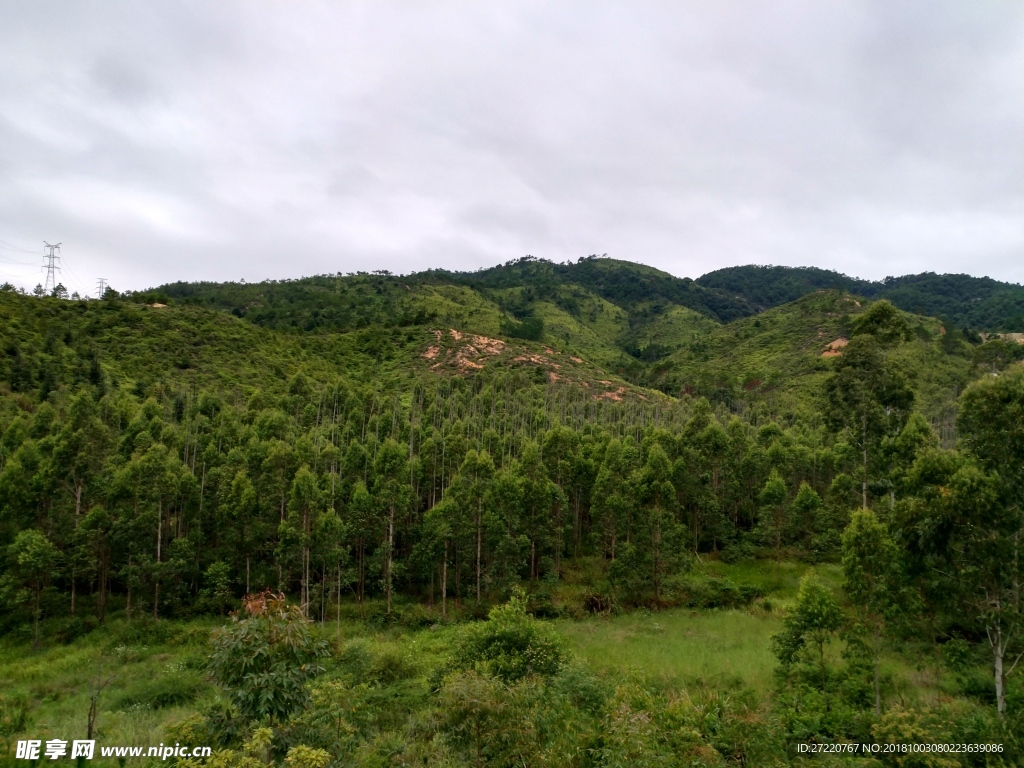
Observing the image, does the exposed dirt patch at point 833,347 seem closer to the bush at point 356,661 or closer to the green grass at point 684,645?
the green grass at point 684,645

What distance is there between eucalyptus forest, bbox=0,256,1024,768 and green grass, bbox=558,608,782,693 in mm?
240

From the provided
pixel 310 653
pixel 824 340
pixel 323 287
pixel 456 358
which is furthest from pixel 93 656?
pixel 323 287

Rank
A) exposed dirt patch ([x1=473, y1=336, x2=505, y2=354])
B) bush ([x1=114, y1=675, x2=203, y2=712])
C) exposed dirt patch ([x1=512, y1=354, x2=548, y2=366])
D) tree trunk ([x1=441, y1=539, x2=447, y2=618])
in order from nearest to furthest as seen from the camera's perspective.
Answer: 1. bush ([x1=114, y1=675, x2=203, y2=712])
2. tree trunk ([x1=441, y1=539, x2=447, y2=618])
3. exposed dirt patch ([x1=512, y1=354, x2=548, y2=366])
4. exposed dirt patch ([x1=473, y1=336, x2=505, y2=354])

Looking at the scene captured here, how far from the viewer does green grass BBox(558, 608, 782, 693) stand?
77.2 ft

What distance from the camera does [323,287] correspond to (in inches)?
7470

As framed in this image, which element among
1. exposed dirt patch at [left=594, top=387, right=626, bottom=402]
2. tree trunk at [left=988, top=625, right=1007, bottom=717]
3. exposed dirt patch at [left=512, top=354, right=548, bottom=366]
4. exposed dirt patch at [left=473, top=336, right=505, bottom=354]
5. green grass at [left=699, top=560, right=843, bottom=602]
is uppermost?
exposed dirt patch at [left=473, top=336, right=505, bottom=354]

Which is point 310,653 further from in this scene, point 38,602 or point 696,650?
point 38,602

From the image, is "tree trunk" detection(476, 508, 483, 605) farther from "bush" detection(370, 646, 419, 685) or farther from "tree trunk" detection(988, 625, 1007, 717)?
"tree trunk" detection(988, 625, 1007, 717)

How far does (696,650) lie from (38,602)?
37.3 m

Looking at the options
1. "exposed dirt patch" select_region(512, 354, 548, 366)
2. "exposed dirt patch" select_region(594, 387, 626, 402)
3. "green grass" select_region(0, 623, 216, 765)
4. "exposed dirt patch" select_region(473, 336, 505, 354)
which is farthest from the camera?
"exposed dirt patch" select_region(473, 336, 505, 354)

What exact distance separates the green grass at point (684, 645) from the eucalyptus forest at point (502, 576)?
240mm

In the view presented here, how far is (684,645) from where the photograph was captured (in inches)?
1093

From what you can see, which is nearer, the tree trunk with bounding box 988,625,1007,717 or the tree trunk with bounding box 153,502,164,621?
the tree trunk with bounding box 988,625,1007,717

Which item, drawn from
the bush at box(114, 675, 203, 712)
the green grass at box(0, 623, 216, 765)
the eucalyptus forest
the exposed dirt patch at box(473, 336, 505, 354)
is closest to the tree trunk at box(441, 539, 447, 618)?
the eucalyptus forest
